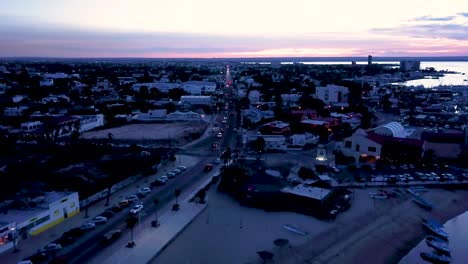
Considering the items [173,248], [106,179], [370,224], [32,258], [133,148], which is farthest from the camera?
[133,148]

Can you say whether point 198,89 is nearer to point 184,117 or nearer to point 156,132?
point 184,117

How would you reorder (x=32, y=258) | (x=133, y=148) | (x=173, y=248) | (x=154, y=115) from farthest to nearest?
(x=154, y=115)
(x=133, y=148)
(x=173, y=248)
(x=32, y=258)

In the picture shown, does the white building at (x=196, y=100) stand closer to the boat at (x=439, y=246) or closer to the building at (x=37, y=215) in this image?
the building at (x=37, y=215)

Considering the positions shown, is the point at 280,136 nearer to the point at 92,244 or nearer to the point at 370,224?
the point at 370,224

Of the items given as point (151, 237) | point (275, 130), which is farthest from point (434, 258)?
point (275, 130)

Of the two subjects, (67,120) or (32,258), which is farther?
(67,120)

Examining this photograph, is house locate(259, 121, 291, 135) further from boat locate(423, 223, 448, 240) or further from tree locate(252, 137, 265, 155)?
boat locate(423, 223, 448, 240)

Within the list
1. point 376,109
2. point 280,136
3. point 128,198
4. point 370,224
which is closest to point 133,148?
point 128,198

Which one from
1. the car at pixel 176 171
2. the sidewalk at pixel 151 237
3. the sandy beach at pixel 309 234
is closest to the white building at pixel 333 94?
the car at pixel 176 171
